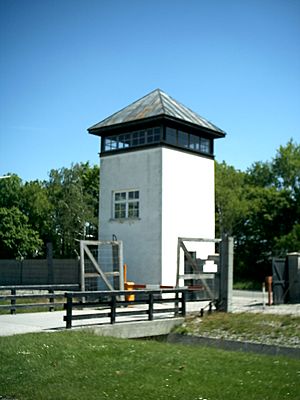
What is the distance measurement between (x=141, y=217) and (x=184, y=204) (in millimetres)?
2079

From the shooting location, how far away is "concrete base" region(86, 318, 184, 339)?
14845 mm

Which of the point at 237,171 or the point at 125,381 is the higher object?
the point at 237,171

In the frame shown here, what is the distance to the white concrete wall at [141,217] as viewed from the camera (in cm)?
2480

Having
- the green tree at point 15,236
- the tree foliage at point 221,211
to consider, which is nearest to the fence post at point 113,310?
the tree foliage at point 221,211

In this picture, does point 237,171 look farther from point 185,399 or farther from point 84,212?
point 185,399

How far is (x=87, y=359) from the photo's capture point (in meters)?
10.5

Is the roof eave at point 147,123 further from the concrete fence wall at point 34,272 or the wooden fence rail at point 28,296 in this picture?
the concrete fence wall at point 34,272

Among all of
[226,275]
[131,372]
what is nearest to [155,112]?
[226,275]

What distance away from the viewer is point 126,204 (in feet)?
86.8

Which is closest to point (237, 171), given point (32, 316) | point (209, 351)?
point (32, 316)

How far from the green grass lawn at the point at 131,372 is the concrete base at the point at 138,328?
2271mm

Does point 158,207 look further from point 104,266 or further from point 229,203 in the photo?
point 229,203

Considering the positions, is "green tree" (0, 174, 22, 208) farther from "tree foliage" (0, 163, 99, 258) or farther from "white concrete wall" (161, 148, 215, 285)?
"white concrete wall" (161, 148, 215, 285)

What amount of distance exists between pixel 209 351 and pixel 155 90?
62.3 ft
